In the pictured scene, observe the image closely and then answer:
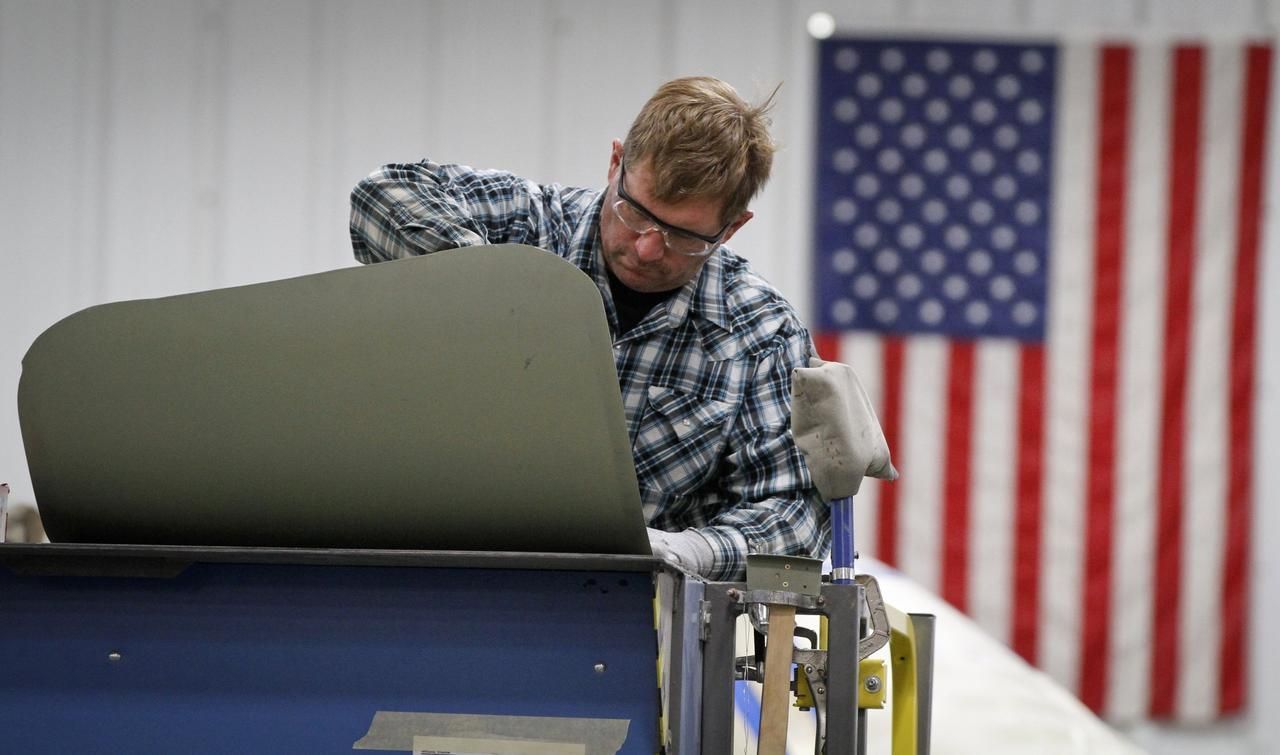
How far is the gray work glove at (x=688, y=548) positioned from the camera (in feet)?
4.39

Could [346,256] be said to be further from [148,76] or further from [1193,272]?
[1193,272]

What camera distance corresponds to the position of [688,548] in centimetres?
138

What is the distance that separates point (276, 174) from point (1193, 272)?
3.22 meters

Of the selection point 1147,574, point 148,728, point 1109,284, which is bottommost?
point 1147,574

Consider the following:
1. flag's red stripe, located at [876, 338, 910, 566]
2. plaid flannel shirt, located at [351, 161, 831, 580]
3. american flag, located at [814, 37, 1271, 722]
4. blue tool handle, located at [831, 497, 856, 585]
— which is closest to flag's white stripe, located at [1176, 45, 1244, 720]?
american flag, located at [814, 37, 1271, 722]

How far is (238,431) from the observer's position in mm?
1068

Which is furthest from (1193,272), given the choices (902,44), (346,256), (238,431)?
(238,431)

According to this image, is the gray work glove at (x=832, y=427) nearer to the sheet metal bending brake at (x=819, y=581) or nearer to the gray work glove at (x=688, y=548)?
the sheet metal bending brake at (x=819, y=581)

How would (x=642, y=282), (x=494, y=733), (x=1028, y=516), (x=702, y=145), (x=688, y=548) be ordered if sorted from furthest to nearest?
(x=1028, y=516)
(x=642, y=282)
(x=702, y=145)
(x=688, y=548)
(x=494, y=733)

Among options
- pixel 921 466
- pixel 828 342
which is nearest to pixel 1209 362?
pixel 921 466

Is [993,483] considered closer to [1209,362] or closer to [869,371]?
[869,371]

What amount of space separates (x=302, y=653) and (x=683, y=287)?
2.66 ft

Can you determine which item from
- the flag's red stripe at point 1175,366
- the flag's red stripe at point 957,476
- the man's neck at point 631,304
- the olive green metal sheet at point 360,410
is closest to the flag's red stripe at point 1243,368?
the flag's red stripe at point 1175,366

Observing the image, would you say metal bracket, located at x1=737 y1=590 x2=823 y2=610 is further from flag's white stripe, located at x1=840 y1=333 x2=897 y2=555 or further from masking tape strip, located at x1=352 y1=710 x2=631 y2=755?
flag's white stripe, located at x1=840 y1=333 x2=897 y2=555
